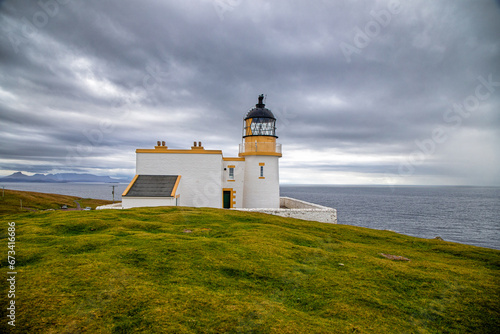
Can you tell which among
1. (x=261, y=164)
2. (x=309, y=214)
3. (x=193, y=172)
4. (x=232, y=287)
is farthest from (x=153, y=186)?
(x=232, y=287)

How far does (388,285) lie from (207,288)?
15.4ft

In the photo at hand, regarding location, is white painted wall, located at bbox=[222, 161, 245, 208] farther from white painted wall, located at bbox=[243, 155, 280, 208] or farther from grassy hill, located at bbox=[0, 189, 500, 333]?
grassy hill, located at bbox=[0, 189, 500, 333]

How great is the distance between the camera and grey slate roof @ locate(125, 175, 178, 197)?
19.8 metres

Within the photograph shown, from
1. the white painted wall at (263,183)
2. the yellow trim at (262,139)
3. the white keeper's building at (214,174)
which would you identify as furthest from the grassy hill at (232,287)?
the yellow trim at (262,139)

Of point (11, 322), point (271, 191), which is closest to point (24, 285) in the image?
point (11, 322)

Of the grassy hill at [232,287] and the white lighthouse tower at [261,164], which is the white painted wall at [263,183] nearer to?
the white lighthouse tower at [261,164]

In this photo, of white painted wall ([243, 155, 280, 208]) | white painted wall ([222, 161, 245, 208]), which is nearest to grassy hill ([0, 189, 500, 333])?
white painted wall ([243, 155, 280, 208])

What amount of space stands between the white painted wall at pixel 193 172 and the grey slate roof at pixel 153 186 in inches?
27.2

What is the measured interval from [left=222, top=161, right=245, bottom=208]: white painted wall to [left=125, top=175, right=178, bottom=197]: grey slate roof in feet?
15.6

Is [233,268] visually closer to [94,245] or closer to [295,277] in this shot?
[295,277]

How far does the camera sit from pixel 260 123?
972 inches

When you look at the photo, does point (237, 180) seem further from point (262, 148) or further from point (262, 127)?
point (262, 127)

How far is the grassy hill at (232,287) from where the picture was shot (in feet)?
14.6

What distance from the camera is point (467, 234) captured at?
3934 centimetres
